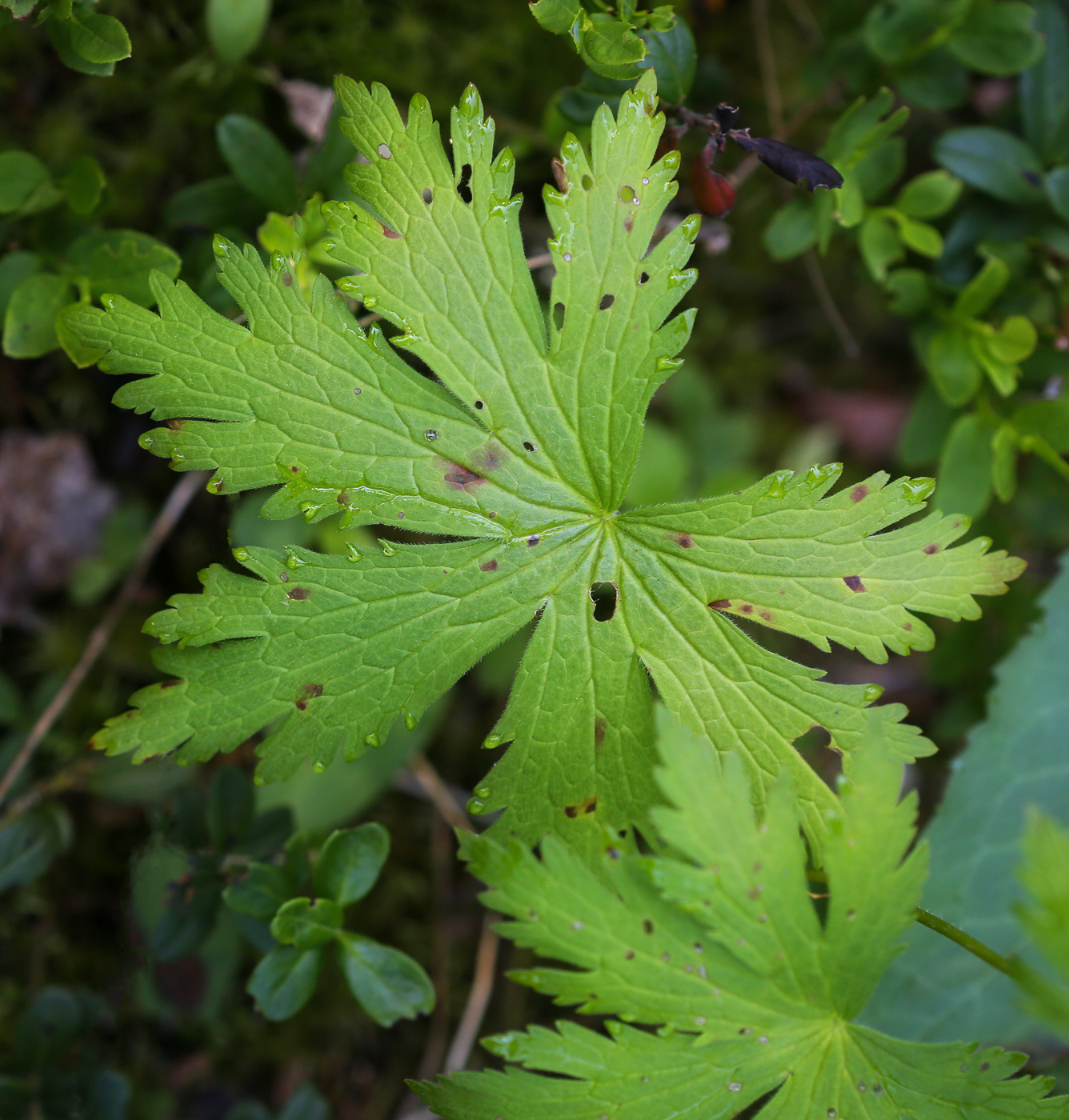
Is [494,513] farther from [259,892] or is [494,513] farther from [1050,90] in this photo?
[1050,90]

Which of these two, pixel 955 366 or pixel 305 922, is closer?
pixel 305 922

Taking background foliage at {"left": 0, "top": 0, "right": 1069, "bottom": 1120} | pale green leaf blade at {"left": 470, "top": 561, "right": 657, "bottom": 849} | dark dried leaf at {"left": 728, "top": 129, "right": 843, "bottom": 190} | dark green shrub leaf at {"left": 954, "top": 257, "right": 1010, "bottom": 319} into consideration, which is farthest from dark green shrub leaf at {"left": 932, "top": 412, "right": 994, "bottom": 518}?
pale green leaf blade at {"left": 470, "top": 561, "right": 657, "bottom": 849}

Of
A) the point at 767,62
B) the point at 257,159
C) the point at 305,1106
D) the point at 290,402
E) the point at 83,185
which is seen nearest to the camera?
the point at 290,402

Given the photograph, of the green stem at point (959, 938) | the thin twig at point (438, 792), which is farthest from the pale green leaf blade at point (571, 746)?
the thin twig at point (438, 792)

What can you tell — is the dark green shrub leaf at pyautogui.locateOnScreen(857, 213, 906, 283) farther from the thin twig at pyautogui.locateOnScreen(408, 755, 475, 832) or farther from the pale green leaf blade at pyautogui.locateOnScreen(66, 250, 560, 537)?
the thin twig at pyautogui.locateOnScreen(408, 755, 475, 832)

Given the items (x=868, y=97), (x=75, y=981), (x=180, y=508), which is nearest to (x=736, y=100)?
(x=868, y=97)

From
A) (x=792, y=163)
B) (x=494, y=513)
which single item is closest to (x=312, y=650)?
(x=494, y=513)
